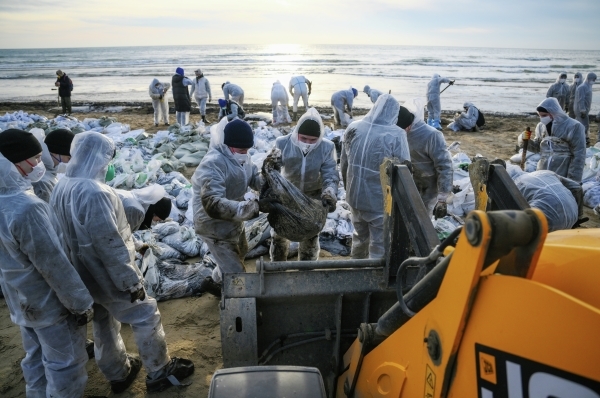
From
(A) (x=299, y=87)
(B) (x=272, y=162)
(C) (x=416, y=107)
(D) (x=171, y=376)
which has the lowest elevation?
(D) (x=171, y=376)

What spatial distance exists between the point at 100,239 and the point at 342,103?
10864 millimetres

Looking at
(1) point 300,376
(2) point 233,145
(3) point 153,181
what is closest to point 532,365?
(1) point 300,376

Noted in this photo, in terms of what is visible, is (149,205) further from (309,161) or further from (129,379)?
(309,161)

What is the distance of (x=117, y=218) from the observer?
2.82 m

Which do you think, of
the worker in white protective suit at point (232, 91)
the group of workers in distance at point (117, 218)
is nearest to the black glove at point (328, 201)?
the group of workers in distance at point (117, 218)

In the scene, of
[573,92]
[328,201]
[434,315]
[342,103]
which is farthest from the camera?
[573,92]

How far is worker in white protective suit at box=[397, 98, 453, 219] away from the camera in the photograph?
15.1ft

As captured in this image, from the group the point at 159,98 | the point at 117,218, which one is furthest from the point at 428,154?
the point at 159,98

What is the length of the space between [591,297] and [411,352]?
0.62m

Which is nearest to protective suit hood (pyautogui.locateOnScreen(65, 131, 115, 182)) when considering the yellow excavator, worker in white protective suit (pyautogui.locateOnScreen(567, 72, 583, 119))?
the yellow excavator

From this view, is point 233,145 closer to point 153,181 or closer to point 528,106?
point 153,181

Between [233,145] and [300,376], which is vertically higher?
[233,145]

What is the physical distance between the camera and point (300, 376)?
175 cm

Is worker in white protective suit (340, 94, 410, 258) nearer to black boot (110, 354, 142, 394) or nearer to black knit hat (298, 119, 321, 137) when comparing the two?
black knit hat (298, 119, 321, 137)
